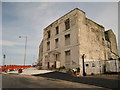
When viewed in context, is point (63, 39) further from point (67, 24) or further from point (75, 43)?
point (75, 43)

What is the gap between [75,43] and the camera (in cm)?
2052

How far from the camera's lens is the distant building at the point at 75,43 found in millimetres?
20266

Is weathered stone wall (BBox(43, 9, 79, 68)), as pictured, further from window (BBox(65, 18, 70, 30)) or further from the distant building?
window (BBox(65, 18, 70, 30))

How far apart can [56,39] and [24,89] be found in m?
19.5

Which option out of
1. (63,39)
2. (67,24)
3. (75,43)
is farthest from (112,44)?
(63,39)

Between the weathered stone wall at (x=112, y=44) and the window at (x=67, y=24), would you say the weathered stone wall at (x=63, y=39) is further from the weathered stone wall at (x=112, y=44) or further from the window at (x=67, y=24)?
the weathered stone wall at (x=112, y=44)

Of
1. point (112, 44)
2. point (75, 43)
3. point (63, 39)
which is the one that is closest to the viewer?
point (75, 43)

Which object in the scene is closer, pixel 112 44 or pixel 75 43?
pixel 75 43

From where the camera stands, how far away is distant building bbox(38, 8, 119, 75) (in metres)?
20.3

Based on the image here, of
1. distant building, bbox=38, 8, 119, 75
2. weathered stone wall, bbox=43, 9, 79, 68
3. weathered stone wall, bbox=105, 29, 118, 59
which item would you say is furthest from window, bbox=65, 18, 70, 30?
weathered stone wall, bbox=105, 29, 118, 59

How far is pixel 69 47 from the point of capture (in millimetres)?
21516

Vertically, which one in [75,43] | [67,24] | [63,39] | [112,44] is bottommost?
[75,43]

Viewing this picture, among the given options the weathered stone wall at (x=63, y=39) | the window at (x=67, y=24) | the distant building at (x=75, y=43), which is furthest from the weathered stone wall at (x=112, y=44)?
the window at (x=67, y=24)

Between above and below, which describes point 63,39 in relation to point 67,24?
below
